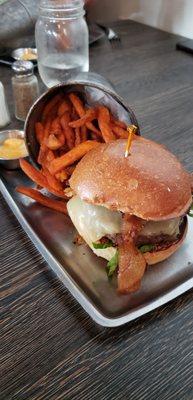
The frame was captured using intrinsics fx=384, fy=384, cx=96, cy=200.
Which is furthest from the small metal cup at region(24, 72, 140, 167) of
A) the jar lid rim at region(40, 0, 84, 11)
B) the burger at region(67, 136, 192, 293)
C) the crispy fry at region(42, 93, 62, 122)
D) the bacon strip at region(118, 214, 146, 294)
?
the jar lid rim at region(40, 0, 84, 11)

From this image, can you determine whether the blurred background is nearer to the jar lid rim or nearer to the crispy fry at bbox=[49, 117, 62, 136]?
the jar lid rim

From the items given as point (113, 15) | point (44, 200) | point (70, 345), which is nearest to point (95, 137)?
point (44, 200)

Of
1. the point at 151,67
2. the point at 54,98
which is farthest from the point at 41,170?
the point at 151,67

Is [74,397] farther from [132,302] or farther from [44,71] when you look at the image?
[44,71]

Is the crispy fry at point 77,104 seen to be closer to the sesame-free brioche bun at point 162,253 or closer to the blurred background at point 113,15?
the sesame-free brioche bun at point 162,253

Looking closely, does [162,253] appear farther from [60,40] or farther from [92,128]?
[60,40]
